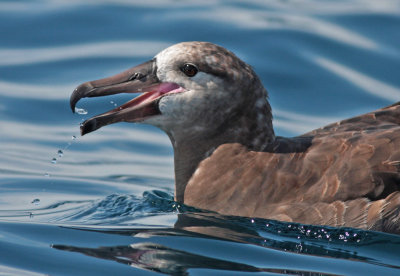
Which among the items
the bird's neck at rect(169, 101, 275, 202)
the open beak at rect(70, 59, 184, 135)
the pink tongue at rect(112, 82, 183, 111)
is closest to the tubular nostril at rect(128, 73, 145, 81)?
the open beak at rect(70, 59, 184, 135)

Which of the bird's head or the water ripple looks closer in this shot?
the bird's head

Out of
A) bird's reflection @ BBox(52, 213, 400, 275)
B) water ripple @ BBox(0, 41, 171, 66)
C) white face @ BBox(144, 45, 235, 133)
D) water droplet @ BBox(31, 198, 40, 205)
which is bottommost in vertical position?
bird's reflection @ BBox(52, 213, 400, 275)

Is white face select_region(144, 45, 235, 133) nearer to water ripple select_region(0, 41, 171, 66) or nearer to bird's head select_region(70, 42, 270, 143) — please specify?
bird's head select_region(70, 42, 270, 143)

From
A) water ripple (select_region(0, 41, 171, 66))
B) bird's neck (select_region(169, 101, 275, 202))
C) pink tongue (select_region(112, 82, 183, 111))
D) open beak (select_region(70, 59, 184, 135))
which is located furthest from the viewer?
water ripple (select_region(0, 41, 171, 66))

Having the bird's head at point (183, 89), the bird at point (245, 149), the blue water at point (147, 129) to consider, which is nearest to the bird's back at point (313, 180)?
the bird at point (245, 149)

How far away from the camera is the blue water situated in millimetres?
6250

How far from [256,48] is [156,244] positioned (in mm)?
6125

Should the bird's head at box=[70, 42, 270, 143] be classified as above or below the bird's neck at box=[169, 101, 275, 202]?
above

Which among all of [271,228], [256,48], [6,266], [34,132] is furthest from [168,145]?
[6,266]

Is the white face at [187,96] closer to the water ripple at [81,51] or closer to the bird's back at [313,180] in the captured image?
the bird's back at [313,180]

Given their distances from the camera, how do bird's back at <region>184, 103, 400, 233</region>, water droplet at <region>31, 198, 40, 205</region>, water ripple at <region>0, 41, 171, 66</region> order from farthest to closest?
water ripple at <region>0, 41, 171, 66</region> → water droplet at <region>31, 198, 40, 205</region> → bird's back at <region>184, 103, 400, 233</region>

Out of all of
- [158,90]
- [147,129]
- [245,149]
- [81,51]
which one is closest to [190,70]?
[158,90]

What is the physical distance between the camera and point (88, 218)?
24.5 feet

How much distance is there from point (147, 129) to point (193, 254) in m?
4.64
